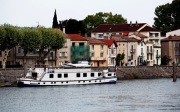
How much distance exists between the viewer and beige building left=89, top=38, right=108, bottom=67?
145m

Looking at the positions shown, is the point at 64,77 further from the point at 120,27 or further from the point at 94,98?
the point at 120,27

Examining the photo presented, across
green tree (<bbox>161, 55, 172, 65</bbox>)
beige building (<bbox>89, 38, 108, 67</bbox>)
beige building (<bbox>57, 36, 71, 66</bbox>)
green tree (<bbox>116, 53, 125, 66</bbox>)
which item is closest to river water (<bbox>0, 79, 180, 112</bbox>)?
beige building (<bbox>57, 36, 71, 66</bbox>)

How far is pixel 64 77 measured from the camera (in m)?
108

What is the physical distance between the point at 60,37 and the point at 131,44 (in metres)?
24.2

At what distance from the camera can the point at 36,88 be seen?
102 m

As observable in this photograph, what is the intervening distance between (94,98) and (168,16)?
4377 inches

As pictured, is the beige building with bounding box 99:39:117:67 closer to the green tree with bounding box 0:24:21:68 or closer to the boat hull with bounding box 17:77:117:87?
the green tree with bounding box 0:24:21:68

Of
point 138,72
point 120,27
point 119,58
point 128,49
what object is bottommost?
point 138,72

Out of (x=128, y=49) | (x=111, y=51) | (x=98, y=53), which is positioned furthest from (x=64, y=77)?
(x=128, y=49)

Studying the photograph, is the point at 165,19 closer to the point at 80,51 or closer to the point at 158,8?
the point at 158,8

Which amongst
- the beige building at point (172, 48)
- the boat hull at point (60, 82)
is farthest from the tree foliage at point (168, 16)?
the boat hull at point (60, 82)

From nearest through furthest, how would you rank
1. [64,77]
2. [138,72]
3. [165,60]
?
[64,77] < [138,72] < [165,60]

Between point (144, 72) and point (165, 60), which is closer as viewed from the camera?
point (144, 72)

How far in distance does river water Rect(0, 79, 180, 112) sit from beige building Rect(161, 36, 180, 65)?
5146cm
